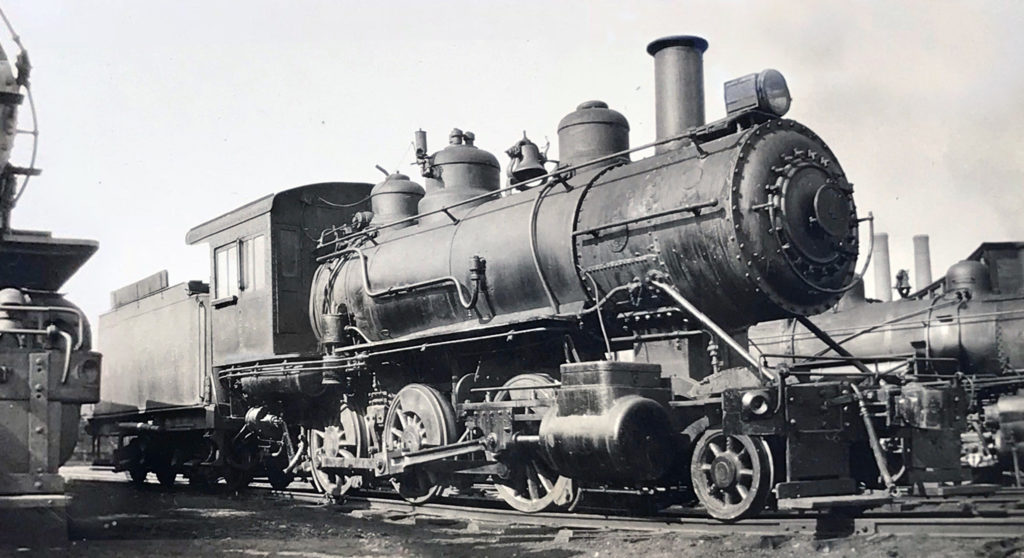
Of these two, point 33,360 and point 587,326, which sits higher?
point 587,326

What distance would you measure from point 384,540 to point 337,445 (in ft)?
10.9

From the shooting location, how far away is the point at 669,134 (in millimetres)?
7848

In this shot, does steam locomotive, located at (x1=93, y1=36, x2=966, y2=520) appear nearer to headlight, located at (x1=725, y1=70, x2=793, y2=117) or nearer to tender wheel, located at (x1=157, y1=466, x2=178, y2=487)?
headlight, located at (x1=725, y1=70, x2=793, y2=117)

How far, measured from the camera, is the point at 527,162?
899cm

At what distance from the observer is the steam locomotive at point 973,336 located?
9.76 metres

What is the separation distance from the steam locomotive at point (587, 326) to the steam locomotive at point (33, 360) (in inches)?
123

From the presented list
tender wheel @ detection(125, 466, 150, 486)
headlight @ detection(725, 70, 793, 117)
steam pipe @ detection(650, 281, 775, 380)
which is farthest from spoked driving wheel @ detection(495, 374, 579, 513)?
tender wheel @ detection(125, 466, 150, 486)

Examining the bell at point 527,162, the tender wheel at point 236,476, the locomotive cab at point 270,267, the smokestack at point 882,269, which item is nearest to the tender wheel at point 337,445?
the locomotive cab at point 270,267

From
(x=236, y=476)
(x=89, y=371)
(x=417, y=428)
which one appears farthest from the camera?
(x=236, y=476)

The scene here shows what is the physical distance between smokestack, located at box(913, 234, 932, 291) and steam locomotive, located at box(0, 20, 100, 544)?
2818cm

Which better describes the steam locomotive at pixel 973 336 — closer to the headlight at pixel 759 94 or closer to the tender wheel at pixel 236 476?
the headlight at pixel 759 94

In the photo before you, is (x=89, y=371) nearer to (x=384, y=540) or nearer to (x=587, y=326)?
(x=384, y=540)

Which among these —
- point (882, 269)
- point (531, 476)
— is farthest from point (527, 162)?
point (882, 269)

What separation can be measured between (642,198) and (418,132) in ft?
18.7
